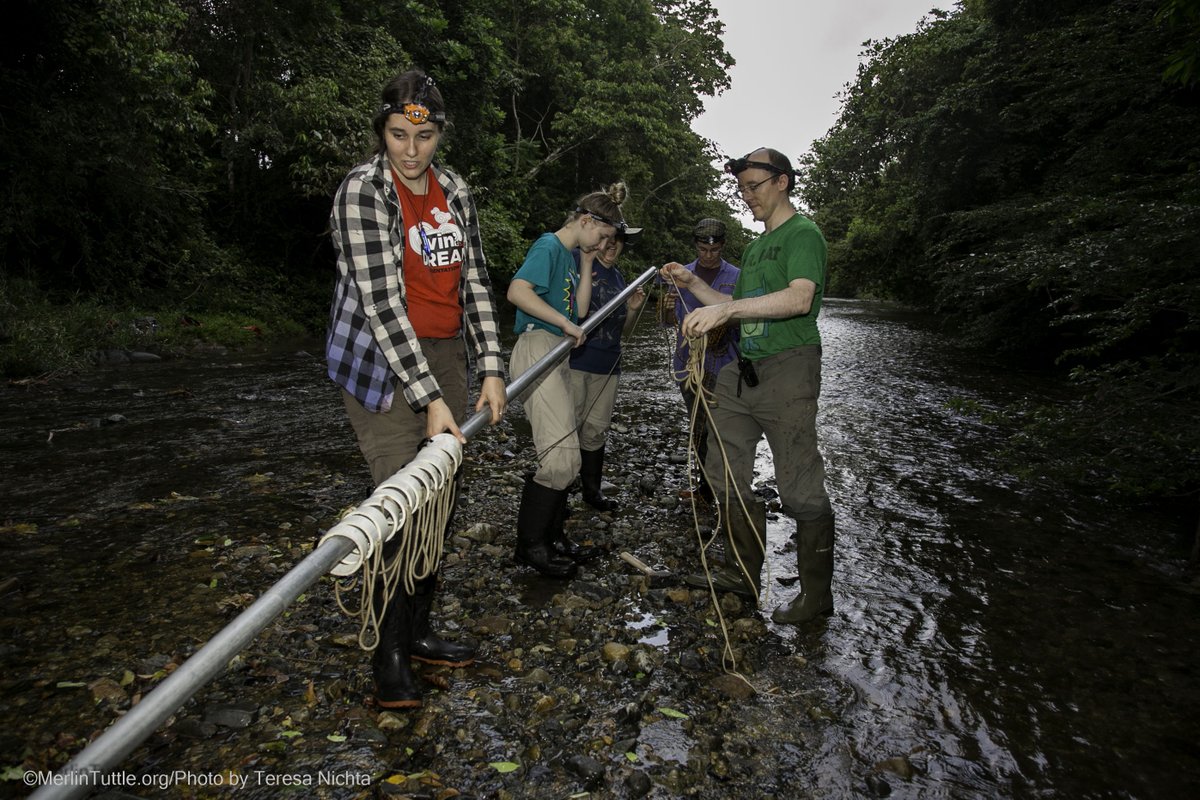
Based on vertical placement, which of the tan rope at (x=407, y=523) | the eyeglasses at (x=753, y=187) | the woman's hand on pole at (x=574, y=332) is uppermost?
the eyeglasses at (x=753, y=187)

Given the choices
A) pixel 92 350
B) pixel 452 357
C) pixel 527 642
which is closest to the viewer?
pixel 452 357

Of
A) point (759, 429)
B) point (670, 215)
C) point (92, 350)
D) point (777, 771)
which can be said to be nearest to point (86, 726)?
point (777, 771)

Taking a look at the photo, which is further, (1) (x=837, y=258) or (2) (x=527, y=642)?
(1) (x=837, y=258)

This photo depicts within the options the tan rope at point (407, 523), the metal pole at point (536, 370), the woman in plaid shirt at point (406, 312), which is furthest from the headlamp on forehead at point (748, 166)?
the tan rope at point (407, 523)

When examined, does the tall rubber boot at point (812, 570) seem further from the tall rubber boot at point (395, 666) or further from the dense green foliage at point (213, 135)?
the dense green foliage at point (213, 135)

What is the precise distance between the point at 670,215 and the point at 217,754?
4499 cm

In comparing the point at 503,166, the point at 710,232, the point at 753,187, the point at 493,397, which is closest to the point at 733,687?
the point at 493,397

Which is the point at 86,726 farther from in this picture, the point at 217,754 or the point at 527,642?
the point at 527,642

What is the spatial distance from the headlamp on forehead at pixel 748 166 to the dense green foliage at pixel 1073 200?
7.58 ft

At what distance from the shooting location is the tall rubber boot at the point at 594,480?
5.85 metres

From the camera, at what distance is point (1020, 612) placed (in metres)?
4.24

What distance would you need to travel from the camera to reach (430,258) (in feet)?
10.3

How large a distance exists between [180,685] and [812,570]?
10.9 ft

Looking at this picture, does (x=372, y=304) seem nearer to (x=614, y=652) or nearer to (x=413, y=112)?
(x=413, y=112)
